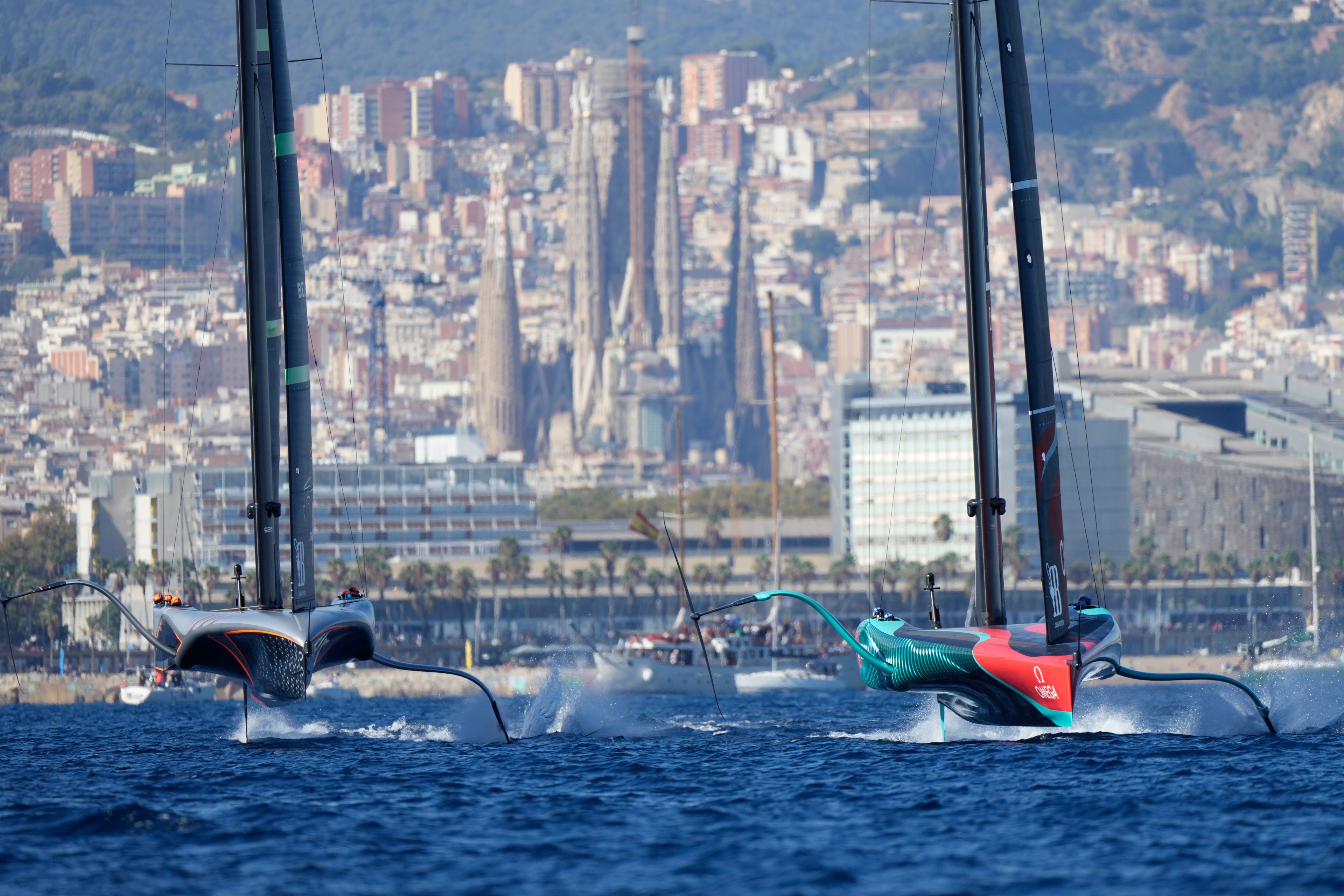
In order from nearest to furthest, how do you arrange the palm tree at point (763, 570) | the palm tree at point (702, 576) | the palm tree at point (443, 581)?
the palm tree at point (443, 581) → the palm tree at point (702, 576) → the palm tree at point (763, 570)

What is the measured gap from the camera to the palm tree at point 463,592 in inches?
5030

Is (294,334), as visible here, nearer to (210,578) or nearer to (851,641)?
(851,641)

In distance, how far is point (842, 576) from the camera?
13550 centimetres

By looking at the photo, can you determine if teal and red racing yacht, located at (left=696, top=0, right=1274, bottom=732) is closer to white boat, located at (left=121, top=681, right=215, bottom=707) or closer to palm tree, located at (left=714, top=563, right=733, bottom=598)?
white boat, located at (left=121, top=681, right=215, bottom=707)

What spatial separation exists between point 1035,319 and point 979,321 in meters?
1.24

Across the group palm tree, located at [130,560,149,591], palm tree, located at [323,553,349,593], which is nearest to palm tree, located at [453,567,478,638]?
palm tree, located at [323,553,349,593]

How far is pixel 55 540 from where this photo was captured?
5714 inches

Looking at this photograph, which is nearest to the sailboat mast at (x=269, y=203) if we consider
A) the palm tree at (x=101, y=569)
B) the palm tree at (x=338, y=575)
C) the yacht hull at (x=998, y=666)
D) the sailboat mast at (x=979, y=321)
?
the yacht hull at (x=998, y=666)

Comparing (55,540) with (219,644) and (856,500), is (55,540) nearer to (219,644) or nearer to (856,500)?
(856,500)

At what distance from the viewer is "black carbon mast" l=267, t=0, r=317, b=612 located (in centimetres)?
3180

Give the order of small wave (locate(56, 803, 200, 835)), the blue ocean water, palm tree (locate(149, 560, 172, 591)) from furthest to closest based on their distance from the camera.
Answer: palm tree (locate(149, 560, 172, 591)) → small wave (locate(56, 803, 200, 835)) → the blue ocean water

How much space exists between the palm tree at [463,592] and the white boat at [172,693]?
40892 mm

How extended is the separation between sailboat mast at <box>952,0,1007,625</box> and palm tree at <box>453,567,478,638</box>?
95439 mm

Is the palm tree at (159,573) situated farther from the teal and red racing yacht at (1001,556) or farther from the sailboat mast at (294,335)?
the teal and red racing yacht at (1001,556)
